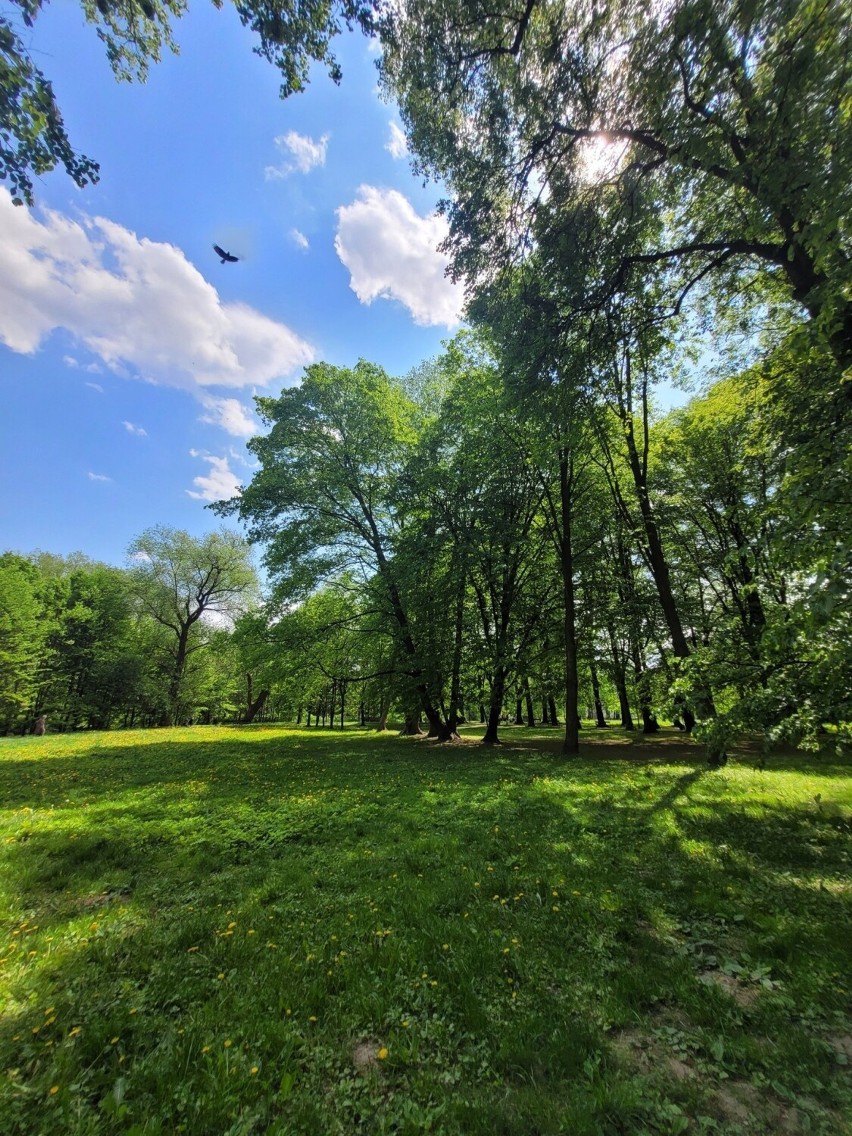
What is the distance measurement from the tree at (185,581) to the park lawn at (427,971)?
108 ft

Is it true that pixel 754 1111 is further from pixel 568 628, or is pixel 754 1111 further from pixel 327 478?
pixel 327 478

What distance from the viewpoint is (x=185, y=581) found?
38.5 meters

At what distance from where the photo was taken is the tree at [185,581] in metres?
37.8

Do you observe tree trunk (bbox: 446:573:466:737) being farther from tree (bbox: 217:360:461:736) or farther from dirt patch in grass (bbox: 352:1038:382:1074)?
dirt patch in grass (bbox: 352:1038:382:1074)

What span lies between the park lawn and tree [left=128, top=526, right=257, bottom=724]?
3287cm

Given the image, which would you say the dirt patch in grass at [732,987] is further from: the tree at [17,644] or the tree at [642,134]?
the tree at [17,644]

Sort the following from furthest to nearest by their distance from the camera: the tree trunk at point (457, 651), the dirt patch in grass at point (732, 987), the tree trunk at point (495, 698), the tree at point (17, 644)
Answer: the tree at point (17, 644)
the tree trunk at point (457, 651)
the tree trunk at point (495, 698)
the dirt patch in grass at point (732, 987)

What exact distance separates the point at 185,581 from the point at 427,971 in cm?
4090

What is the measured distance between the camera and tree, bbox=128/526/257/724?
3781 centimetres

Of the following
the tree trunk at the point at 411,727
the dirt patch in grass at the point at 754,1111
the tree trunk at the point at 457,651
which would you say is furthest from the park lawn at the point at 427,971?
the tree trunk at the point at 411,727

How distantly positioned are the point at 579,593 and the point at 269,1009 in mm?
17359

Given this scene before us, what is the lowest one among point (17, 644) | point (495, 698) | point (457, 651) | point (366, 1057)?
point (366, 1057)

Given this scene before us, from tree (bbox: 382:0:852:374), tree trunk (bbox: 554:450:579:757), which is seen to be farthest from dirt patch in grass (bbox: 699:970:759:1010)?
tree trunk (bbox: 554:450:579:757)

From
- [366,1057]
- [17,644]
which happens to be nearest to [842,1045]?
[366,1057]
